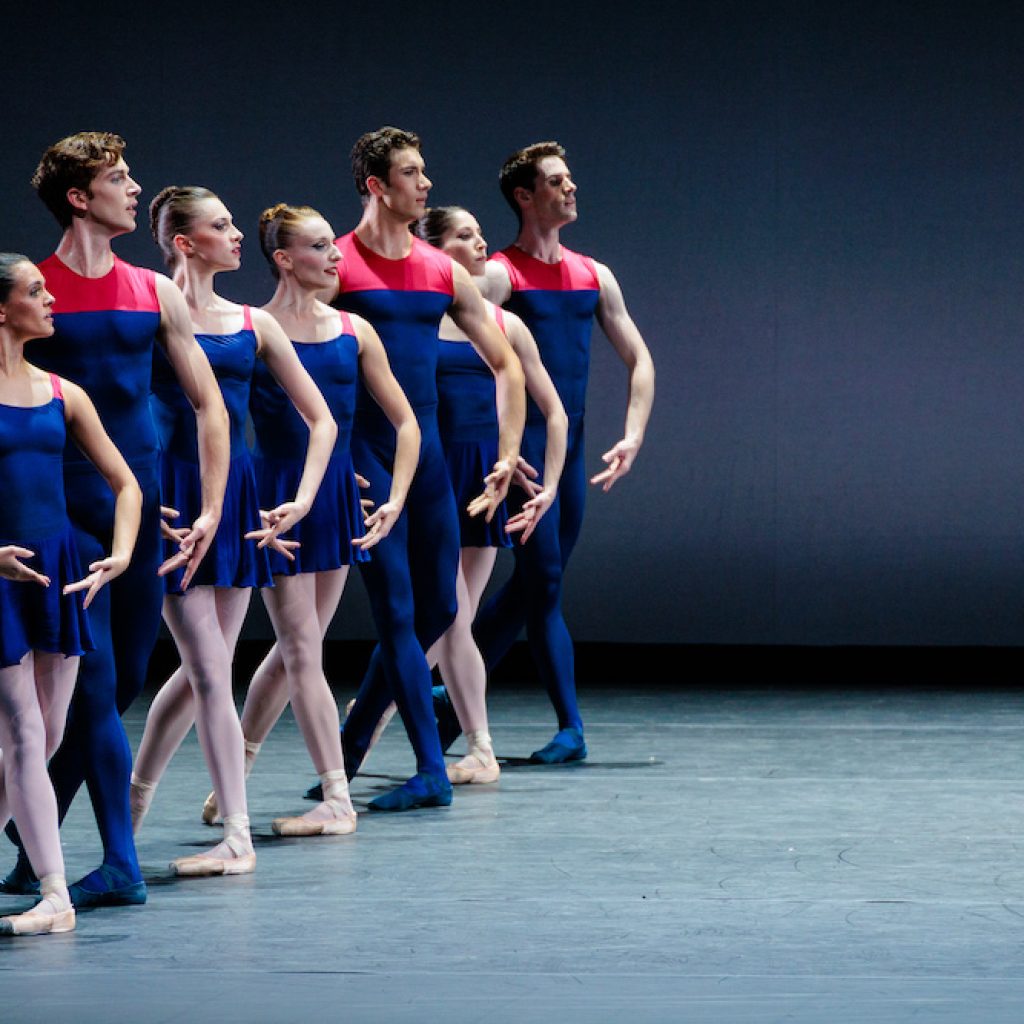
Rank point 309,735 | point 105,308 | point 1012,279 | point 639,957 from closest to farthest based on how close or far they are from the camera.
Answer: point 639,957 < point 105,308 < point 309,735 < point 1012,279

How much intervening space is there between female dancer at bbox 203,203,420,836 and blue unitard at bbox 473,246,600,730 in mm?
1049

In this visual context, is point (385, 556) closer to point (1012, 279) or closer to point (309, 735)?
point (309, 735)

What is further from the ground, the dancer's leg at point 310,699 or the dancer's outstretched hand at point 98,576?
the dancer's outstretched hand at point 98,576

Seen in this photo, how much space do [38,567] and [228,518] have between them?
0.74 metres

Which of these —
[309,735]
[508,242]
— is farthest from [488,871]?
[508,242]

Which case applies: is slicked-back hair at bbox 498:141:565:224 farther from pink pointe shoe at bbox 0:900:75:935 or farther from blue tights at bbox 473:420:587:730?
pink pointe shoe at bbox 0:900:75:935

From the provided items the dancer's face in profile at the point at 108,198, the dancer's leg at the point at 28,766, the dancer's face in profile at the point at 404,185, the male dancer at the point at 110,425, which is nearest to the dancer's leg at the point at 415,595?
the dancer's face in profile at the point at 404,185

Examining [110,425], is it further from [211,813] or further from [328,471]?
[211,813]

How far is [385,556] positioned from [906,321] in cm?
444

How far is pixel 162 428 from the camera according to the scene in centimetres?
459

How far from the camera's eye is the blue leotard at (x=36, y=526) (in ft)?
12.5

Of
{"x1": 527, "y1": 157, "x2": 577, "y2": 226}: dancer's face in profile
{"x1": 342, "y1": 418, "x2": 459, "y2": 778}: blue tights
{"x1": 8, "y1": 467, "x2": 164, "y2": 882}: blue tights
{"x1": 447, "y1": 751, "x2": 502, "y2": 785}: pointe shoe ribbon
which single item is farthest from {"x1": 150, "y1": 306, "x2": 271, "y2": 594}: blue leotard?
{"x1": 527, "y1": 157, "x2": 577, "y2": 226}: dancer's face in profile

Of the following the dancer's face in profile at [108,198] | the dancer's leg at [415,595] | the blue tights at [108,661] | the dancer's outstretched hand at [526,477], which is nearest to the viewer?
the blue tights at [108,661]

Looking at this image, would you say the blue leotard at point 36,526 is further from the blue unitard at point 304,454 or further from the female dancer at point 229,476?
the blue unitard at point 304,454
